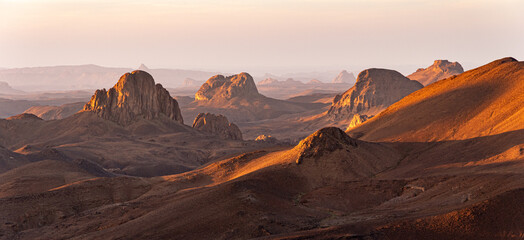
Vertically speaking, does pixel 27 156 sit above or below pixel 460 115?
below

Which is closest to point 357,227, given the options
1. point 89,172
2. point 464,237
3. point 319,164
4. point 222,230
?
point 464,237

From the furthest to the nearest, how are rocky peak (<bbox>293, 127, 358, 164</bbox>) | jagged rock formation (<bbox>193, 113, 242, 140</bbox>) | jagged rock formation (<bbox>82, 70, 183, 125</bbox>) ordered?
jagged rock formation (<bbox>193, 113, 242, 140</bbox>) < jagged rock formation (<bbox>82, 70, 183, 125</bbox>) < rocky peak (<bbox>293, 127, 358, 164</bbox>)

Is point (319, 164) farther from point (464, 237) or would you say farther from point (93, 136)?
point (93, 136)

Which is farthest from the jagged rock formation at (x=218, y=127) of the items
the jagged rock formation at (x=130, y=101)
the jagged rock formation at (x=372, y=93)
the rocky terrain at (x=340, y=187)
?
the jagged rock formation at (x=372, y=93)

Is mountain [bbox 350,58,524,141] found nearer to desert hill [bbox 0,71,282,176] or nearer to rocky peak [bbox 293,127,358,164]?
rocky peak [bbox 293,127,358,164]

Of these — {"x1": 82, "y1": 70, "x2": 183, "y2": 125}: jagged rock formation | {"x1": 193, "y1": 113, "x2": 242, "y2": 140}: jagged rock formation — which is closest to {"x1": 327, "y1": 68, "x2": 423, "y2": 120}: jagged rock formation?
{"x1": 193, "y1": 113, "x2": 242, "y2": 140}: jagged rock formation

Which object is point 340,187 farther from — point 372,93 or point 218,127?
point 372,93
